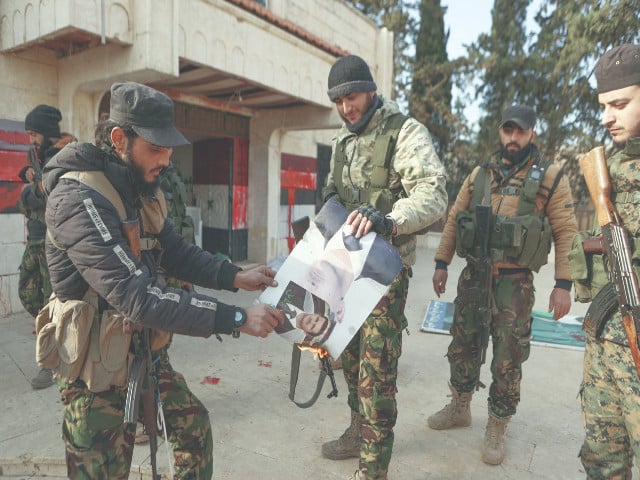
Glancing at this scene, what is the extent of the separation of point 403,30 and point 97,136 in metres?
15.0

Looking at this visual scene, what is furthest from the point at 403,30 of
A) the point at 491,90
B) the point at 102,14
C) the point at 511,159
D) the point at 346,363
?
the point at 346,363

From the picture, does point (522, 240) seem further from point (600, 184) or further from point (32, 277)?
point (32, 277)

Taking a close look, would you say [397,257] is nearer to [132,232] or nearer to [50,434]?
[132,232]

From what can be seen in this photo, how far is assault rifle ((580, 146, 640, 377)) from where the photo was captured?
5.36 ft

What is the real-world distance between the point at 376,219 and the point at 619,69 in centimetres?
104

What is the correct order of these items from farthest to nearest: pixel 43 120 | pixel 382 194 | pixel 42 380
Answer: pixel 43 120 → pixel 42 380 → pixel 382 194

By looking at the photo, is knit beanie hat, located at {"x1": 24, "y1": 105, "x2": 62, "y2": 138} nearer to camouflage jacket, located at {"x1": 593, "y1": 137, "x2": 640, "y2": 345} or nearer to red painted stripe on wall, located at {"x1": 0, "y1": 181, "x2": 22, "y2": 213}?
red painted stripe on wall, located at {"x1": 0, "y1": 181, "x2": 22, "y2": 213}

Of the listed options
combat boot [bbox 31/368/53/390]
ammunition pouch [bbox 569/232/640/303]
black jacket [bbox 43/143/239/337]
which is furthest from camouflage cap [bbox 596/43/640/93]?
combat boot [bbox 31/368/53/390]

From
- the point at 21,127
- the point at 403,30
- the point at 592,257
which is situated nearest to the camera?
the point at 592,257

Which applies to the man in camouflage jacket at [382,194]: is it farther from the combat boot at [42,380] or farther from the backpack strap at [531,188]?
the combat boot at [42,380]

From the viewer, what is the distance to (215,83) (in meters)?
6.50

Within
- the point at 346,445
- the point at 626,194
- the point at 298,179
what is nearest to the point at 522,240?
the point at 626,194

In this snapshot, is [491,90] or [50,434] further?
[491,90]

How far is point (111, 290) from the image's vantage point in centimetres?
143
